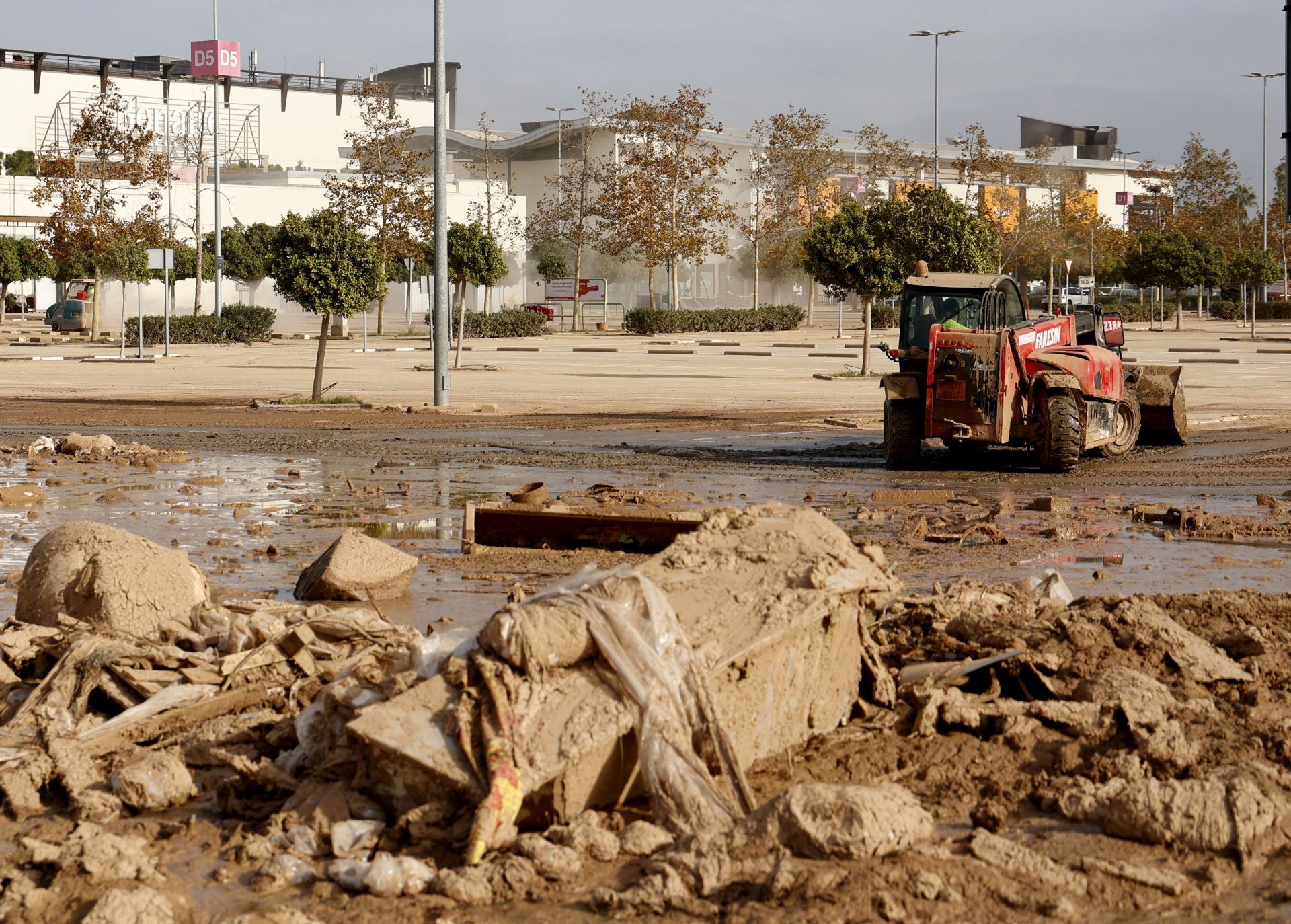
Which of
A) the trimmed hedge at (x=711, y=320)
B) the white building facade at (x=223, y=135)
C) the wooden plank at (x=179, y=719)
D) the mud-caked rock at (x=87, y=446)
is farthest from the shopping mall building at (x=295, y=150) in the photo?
the wooden plank at (x=179, y=719)

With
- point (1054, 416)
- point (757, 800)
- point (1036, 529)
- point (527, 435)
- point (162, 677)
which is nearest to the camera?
point (757, 800)

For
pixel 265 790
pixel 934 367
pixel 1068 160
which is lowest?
pixel 265 790

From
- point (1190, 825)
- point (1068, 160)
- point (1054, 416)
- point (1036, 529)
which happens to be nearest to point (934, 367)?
point (1054, 416)

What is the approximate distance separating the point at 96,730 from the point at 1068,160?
4837 inches

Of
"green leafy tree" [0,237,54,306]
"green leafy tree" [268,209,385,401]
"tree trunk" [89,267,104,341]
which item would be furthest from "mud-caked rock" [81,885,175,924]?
"green leafy tree" [0,237,54,306]

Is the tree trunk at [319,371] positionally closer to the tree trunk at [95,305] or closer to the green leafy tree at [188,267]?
the tree trunk at [95,305]

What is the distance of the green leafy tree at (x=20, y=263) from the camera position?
6303 centimetres

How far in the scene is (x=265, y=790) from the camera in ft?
18.0

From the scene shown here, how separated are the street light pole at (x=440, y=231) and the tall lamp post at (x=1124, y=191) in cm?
8062

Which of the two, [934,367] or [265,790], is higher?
[934,367]

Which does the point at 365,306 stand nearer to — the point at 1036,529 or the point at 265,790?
the point at 1036,529

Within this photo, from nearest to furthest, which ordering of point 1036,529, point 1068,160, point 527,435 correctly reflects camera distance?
point 1036,529 → point 527,435 → point 1068,160

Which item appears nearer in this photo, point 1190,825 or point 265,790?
point 1190,825

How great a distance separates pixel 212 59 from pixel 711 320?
4194cm
